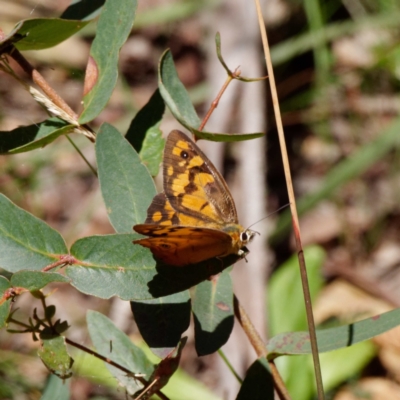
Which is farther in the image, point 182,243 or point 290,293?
point 290,293

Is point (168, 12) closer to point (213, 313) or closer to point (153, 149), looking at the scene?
point (153, 149)

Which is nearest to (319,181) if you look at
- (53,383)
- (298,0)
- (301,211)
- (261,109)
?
(301,211)

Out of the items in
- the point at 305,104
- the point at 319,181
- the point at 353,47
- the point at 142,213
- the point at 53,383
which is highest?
the point at 353,47

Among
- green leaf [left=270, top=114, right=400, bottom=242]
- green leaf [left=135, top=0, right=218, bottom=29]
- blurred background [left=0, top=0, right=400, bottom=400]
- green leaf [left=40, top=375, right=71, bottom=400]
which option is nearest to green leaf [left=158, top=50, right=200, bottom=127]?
green leaf [left=40, top=375, right=71, bottom=400]

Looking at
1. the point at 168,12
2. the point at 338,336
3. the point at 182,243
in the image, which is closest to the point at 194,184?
the point at 182,243

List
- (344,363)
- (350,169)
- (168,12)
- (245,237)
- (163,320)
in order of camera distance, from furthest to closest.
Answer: (168,12) → (350,169) → (344,363) → (245,237) → (163,320)

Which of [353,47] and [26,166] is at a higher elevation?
[353,47]

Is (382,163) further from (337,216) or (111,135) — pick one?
(111,135)
